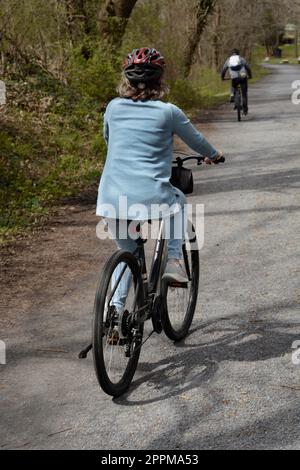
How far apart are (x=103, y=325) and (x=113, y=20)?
16.3 meters

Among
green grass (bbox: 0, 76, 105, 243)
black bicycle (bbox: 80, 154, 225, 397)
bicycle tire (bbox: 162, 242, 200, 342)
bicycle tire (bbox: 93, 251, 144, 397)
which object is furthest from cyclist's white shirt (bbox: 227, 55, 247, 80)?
bicycle tire (bbox: 93, 251, 144, 397)

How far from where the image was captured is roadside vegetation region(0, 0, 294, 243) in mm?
11625

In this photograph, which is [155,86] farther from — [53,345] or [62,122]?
[62,122]

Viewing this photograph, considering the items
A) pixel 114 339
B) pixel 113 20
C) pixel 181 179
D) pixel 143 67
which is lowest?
pixel 114 339

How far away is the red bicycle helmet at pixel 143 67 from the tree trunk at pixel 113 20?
15.2 metres

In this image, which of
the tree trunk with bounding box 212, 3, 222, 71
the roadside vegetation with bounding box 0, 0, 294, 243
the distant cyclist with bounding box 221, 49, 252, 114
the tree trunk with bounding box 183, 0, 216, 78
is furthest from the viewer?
the tree trunk with bounding box 212, 3, 222, 71

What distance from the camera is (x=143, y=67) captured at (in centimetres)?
455

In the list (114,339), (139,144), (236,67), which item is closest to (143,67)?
(139,144)

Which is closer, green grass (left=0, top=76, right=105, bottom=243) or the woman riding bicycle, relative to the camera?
the woman riding bicycle

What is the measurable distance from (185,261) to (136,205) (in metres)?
1.22

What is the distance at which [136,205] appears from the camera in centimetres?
458

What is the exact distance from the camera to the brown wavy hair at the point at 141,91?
4.59 meters

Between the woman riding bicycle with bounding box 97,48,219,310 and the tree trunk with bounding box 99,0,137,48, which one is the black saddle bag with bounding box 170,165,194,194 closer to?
the woman riding bicycle with bounding box 97,48,219,310

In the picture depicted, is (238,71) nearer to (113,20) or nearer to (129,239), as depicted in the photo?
(113,20)
